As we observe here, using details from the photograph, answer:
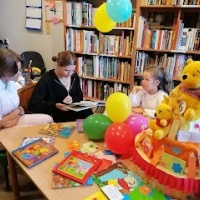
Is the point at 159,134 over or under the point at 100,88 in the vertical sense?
over

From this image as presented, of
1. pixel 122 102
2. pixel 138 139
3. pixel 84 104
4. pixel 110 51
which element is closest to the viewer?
pixel 138 139

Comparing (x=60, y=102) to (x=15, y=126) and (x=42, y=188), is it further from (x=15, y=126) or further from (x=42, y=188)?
(x=42, y=188)

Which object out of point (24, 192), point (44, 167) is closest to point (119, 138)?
point (44, 167)

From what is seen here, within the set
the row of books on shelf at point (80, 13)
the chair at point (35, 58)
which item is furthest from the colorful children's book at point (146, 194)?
the chair at point (35, 58)

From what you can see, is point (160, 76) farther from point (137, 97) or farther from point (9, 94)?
point (9, 94)

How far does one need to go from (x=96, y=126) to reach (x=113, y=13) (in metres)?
1.03

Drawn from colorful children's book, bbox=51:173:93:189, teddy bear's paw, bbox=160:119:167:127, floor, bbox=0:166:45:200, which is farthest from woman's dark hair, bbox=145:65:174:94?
floor, bbox=0:166:45:200

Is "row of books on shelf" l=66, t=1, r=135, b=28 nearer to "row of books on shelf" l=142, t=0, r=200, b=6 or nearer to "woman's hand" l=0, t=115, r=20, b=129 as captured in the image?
"row of books on shelf" l=142, t=0, r=200, b=6

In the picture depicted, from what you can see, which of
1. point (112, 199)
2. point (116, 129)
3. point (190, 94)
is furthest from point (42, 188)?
point (190, 94)

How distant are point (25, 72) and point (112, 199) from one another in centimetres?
203

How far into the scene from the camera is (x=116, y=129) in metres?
1.23

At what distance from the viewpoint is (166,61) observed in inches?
101

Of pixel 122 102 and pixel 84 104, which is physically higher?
pixel 122 102

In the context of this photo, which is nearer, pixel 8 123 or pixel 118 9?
pixel 8 123
